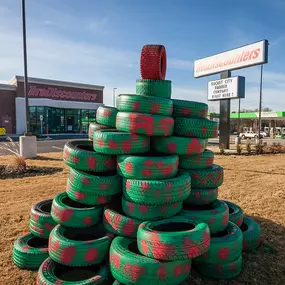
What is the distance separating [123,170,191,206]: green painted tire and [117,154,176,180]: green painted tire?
96 millimetres

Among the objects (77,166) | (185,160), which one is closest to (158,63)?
(185,160)

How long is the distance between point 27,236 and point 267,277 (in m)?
3.51

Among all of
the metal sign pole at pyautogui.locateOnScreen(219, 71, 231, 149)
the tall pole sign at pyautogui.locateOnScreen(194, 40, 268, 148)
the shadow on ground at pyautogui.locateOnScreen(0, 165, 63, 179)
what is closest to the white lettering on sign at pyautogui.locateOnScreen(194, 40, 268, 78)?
the tall pole sign at pyautogui.locateOnScreen(194, 40, 268, 148)

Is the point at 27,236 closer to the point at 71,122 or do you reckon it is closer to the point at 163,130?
the point at 163,130

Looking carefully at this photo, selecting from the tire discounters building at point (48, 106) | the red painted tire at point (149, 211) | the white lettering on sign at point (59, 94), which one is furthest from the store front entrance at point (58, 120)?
the red painted tire at point (149, 211)

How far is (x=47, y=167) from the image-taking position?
1098cm

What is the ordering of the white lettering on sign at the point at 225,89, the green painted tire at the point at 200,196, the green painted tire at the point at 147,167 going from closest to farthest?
1. the green painted tire at the point at 147,167
2. the green painted tire at the point at 200,196
3. the white lettering on sign at the point at 225,89

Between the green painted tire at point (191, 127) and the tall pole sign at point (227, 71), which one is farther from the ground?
the tall pole sign at point (227, 71)

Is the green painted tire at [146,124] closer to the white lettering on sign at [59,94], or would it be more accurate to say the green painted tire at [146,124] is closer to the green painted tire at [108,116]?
the green painted tire at [108,116]

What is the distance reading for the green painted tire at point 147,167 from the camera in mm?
3383

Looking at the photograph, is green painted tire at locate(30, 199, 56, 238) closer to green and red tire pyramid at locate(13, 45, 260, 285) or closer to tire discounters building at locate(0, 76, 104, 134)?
green and red tire pyramid at locate(13, 45, 260, 285)

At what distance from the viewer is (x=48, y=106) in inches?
1406

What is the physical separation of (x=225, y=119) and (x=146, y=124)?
16.6 meters

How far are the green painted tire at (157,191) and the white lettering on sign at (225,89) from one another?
16.2 metres
